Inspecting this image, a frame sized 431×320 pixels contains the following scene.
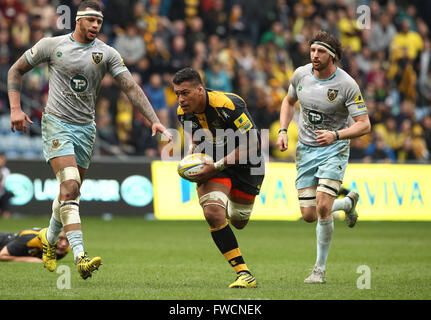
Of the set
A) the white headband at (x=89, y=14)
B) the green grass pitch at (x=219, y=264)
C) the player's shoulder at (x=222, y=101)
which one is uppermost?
the white headband at (x=89, y=14)

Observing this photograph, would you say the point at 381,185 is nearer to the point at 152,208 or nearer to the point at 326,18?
the point at 152,208

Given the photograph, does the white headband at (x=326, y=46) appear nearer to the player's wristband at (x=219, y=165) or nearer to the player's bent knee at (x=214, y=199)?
the player's wristband at (x=219, y=165)

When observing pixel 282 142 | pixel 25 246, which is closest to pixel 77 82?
pixel 282 142

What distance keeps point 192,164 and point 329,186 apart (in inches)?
66.1

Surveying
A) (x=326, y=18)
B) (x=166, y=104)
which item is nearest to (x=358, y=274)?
(x=166, y=104)

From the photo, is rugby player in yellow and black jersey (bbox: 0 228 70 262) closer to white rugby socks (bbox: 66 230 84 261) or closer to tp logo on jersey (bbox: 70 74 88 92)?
white rugby socks (bbox: 66 230 84 261)

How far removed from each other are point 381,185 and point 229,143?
1135 cm

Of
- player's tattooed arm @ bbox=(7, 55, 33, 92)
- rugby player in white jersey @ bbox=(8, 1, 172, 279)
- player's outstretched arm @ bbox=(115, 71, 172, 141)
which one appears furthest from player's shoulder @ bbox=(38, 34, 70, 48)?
player's outstretched arm @ bbox=(115, 71, 172, 141)

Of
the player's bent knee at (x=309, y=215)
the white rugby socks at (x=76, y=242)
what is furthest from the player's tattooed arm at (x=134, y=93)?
the player's bent knee at (x=309, y=215)

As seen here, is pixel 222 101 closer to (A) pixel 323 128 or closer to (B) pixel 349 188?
(A) pixel 323 128

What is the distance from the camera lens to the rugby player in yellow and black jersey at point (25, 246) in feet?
34.4

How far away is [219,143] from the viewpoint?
8.77 meters

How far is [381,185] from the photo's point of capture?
63.5 ft

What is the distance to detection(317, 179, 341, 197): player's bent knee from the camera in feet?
30.0
